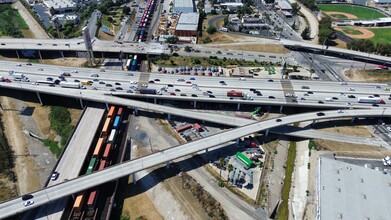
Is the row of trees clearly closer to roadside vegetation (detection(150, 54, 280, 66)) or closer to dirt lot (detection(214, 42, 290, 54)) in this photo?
dirt lot (detection(214, 42, 290, 54))

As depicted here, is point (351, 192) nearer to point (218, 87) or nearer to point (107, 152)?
point (218, 87)

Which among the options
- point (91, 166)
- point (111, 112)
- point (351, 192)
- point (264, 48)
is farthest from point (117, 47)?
point (351, 192)

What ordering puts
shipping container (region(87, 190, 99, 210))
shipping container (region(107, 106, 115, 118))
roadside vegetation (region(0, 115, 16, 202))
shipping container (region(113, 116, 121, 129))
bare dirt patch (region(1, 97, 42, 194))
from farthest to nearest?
shipping container (region(107, 106, 115, 118)) < shipping container (region(113, 116, 121, 129)) < bare dirt patch (region(1, 97, 42, 194)) < roadside vegetation (region(0, 115, 16, 202)) < shipping container (region(87, 190, 99, 210))

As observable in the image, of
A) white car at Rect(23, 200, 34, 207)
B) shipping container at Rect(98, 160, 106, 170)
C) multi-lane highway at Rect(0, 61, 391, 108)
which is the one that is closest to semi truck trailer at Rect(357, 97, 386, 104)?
multi-lane highway at Rect(0, 61, 391, 108)

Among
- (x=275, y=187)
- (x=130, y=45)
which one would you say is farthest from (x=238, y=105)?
(x=130, y=45)

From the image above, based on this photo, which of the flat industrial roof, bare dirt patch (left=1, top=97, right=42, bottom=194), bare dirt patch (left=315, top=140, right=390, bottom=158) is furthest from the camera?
bare dirt patch (left=315, top=140, right=390, bottom=158)

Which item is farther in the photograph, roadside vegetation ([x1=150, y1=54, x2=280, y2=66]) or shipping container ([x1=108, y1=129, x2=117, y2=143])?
roadside vegetation ([x1=150, y1=54, x2=280, y2=66])

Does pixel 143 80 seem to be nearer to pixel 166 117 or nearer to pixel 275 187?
pixel 166 117

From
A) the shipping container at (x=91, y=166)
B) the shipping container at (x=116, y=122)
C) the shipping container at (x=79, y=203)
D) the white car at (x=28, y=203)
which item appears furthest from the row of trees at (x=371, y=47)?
Result: the white car at (x=28, y=203)
